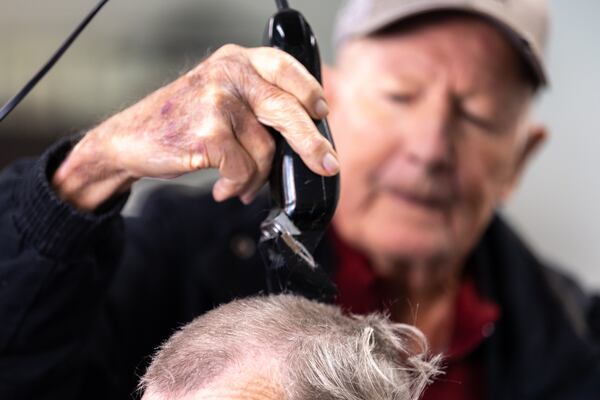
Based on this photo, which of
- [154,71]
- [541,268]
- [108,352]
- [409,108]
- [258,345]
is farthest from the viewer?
[154,71]

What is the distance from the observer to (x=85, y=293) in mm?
674

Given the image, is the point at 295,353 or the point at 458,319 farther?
the point at 458,319

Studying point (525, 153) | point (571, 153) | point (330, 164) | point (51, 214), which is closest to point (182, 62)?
point (525, 153)

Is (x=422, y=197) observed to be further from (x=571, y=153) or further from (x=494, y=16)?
(x=571, y=153)

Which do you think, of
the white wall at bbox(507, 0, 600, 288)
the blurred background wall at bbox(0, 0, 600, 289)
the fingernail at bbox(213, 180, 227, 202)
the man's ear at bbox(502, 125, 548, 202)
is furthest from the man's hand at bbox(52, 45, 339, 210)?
the white wall at bbox(507, 0, 600, 288)

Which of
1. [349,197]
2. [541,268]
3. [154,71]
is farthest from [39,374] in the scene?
[154,71]

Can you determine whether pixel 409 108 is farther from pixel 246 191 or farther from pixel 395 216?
pixel 246 191

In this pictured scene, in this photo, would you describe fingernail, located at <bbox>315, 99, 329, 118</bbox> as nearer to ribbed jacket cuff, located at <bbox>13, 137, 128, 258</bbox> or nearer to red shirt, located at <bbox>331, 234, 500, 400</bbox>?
ribbed jacket cuff, located at <bbox>13, 137, 128, 258</bbox>

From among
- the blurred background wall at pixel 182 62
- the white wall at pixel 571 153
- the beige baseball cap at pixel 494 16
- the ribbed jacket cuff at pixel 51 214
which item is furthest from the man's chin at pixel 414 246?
the white wall at pixel 571 153

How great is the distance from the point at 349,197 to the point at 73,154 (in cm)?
51

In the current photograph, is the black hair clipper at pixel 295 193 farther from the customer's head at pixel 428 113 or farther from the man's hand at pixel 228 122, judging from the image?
the customer's head at pixel 428 113

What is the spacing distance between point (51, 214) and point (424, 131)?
0.53 meters

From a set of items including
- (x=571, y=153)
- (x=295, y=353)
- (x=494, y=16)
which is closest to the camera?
(x=295, y=353)

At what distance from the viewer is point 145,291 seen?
1.01 m
